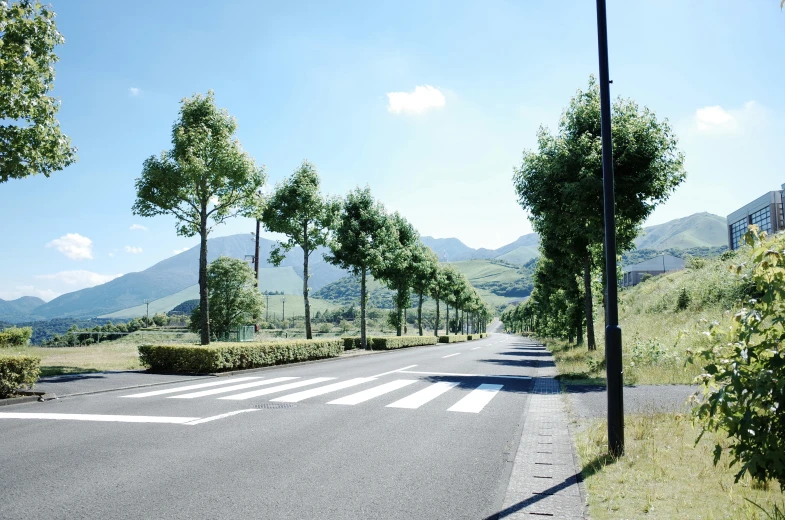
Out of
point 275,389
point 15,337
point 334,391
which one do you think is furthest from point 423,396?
point 15,337

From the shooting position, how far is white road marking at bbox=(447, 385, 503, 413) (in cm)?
976

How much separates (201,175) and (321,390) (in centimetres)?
1210

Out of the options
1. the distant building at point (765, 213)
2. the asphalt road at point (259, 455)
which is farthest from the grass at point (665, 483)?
the distant building at point (765, 213)

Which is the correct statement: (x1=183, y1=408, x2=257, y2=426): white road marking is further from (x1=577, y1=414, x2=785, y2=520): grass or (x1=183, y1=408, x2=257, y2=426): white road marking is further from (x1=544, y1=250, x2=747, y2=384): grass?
(x1=544, y1=250, x2=747, y2=384): grass

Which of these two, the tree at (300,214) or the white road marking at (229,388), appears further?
the tree at (300,214)

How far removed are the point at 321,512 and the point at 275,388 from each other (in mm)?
8635

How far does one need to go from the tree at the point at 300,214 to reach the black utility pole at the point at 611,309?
2208 centimetres

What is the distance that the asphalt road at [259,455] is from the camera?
4.47m

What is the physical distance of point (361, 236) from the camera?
31406 mm

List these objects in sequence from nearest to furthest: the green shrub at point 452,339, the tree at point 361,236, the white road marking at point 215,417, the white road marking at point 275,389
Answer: the white road marking at point 215,417
the white road marking at point 275,389
the tree at point 361,236
the green shrub at point 452,339

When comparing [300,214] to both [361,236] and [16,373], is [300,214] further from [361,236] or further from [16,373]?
[16,373]

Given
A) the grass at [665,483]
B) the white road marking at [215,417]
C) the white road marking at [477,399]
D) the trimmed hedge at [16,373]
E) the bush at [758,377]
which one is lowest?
the white road marking at [477,399]

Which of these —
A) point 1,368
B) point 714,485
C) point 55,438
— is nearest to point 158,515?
point 55,438

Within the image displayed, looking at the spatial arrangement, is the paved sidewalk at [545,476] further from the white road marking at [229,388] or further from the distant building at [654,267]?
the distant building at [654,267]
